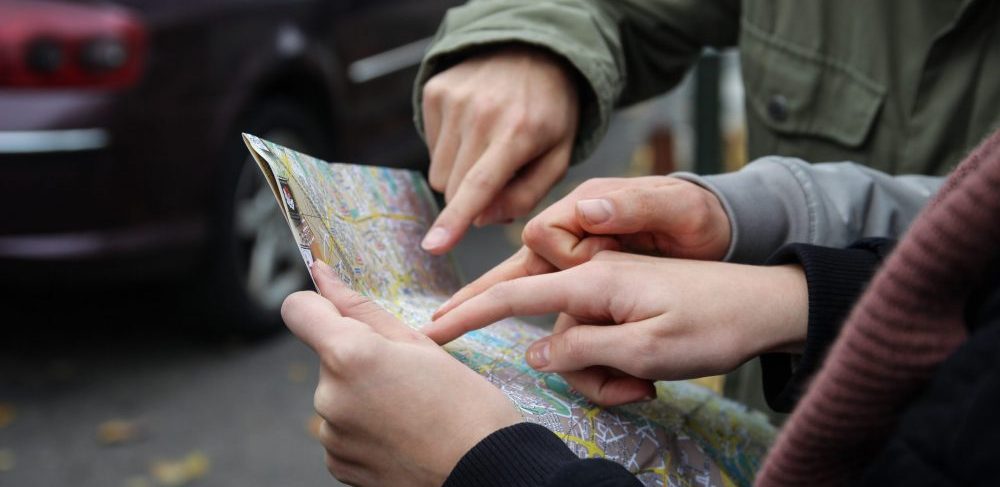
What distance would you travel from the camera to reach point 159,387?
3.93 metres

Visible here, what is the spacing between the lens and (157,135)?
137 inches

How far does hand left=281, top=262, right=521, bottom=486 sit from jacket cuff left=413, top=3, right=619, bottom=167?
2.09 feet

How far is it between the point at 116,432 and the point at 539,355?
2.82 m

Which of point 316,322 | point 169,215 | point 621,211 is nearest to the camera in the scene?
point 316,322

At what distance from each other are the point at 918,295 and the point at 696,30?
44.6 inches

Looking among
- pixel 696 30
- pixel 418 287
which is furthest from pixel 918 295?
pixel 696 30

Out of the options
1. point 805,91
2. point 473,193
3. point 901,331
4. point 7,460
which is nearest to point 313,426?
point 7,460

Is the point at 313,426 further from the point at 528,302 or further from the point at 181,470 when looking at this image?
the point at 528,302

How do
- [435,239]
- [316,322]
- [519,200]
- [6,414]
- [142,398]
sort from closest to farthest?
[316,322], [435,239], [519,200], [6,414], [142,398]

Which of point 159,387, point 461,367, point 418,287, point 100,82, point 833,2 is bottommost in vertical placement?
point 159,387

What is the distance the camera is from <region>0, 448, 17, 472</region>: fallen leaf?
3.38m

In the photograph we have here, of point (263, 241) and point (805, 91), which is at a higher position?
point (805, 91)

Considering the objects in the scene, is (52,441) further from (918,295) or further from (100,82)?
(918,295)

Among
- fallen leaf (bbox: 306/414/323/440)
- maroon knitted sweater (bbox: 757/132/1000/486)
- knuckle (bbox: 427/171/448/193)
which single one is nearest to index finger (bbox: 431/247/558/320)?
knuckle (bbox: 427/171/448/193)
